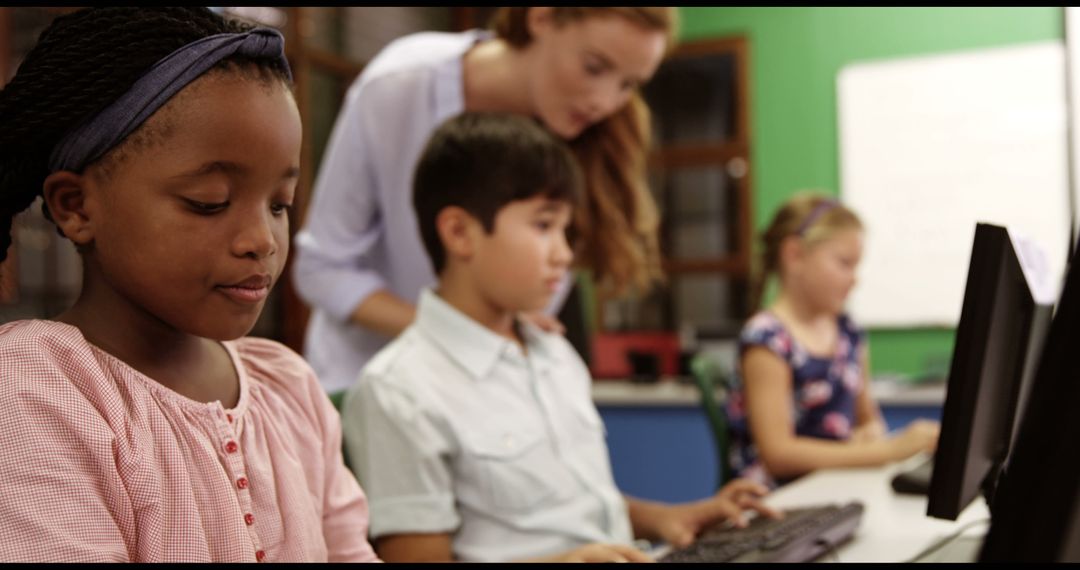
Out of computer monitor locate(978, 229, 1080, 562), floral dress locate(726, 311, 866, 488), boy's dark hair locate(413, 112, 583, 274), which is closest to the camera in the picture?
computer monitor locate(978, 229, 1080, 562)

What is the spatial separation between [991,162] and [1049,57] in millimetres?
482

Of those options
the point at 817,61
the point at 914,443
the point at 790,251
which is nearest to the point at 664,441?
the point at 790,251

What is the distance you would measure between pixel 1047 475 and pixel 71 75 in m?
0.54

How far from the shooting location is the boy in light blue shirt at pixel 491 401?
1.10m

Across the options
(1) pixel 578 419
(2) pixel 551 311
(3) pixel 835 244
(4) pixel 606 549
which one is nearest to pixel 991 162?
(3) pixel 835 244

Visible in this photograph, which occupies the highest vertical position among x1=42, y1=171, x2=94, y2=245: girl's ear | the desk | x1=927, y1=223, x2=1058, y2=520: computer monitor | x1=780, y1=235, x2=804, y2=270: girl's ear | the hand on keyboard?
x1=42, y1=171, x2=94, y2=245: girl's ear

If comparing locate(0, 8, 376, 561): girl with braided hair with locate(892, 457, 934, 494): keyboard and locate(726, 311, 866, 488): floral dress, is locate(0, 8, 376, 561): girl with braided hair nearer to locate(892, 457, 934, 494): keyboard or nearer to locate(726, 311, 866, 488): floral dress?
locate(892, 457, 934, 494): keyboard

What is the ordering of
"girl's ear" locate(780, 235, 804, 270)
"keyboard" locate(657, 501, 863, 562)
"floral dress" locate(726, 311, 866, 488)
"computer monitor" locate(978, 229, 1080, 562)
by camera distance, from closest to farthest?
"computer monitor" locate(978, 229, 1080, 562) < "keyboard" locate(657, 501, 863, 562) < "floral dress" locate(726, 311, 866, 488) < "girl's ear" locate(780, 235, 804, 270)

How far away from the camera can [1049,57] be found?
13.5 ft

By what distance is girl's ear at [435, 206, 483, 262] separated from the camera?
4.17 feet

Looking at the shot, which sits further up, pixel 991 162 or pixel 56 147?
pixel 56 147

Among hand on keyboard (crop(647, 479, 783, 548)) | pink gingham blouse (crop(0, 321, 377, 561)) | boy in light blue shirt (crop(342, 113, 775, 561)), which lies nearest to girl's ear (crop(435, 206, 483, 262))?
boy in light blue shirt (crop(342, 113, 775, 561))

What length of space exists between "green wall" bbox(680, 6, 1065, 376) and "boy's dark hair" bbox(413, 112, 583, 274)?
3282 millimetres

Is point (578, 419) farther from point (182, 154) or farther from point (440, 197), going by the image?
point (182, 154)
